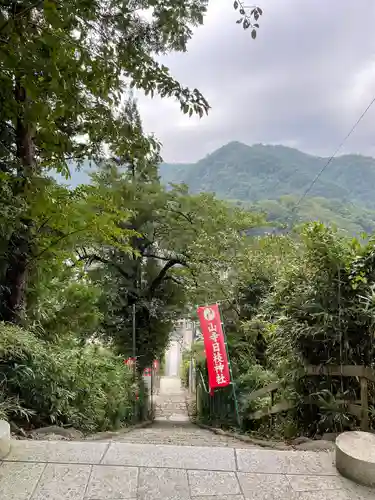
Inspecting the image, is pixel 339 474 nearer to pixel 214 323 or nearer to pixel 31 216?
pixel 31 216

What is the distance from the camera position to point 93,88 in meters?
2.38

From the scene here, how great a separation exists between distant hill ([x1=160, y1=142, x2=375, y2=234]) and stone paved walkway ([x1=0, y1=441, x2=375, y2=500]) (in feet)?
8.67

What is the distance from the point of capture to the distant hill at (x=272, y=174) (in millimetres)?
26766

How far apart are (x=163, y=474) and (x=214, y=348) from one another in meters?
5.38

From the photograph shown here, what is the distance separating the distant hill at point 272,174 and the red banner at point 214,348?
5124 mm

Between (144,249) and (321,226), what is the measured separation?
323 inches

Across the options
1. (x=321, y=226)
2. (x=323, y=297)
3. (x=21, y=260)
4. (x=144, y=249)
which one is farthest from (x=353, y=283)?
(x=144, y=249)

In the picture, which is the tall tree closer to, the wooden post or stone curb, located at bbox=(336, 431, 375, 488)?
stone curb, located at bbox=(336, 431, 375, 488)

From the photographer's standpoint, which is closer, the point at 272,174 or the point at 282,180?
the point at 282,180

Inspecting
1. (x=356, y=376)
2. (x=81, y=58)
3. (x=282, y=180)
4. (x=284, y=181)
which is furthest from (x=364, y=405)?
(x=282, y=180)

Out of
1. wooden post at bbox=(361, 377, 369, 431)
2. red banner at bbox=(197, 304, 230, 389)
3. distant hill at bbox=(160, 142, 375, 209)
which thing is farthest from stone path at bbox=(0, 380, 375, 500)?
distant hill at bbox=(160, 142, 375, 209)

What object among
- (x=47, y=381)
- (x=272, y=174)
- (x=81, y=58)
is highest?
(x=272, y=174)

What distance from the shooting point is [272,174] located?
4922 centimetres

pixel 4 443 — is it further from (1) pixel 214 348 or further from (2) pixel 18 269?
(1) pixel 214 348
